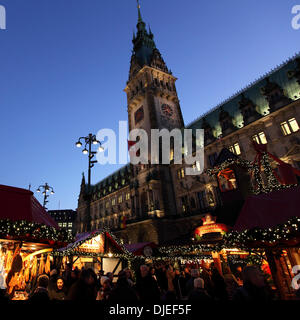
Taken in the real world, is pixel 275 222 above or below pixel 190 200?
below

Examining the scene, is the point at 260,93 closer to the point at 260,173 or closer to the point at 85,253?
the point at 260,173

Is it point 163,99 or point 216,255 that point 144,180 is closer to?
point 163,99

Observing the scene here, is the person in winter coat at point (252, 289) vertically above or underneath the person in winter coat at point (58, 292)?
above

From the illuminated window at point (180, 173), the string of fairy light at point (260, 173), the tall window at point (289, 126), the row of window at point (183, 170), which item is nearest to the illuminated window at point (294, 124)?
the tall window at point (289, 126)

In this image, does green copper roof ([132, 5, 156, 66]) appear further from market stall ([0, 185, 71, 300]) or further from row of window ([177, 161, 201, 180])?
market stall ([0, 185, 71, 300])

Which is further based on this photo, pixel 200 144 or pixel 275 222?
pixel 200 144

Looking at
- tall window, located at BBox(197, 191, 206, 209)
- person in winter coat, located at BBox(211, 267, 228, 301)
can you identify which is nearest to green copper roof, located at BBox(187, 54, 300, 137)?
tall window, located at BBox(197, 191, 206, 209)

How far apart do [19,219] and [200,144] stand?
103ft

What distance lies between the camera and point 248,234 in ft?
29.1

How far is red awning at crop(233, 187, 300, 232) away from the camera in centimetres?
854

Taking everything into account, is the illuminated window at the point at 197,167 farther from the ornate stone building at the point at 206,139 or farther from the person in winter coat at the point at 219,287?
the person in winter coat at the point at 219,287

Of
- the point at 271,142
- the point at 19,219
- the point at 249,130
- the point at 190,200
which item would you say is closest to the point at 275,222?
the point at 19,219

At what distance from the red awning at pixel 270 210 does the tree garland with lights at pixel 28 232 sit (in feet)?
29.4

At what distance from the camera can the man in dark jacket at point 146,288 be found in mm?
5484
